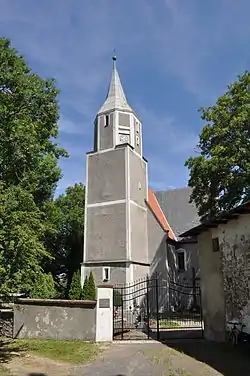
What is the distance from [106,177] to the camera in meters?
28.9

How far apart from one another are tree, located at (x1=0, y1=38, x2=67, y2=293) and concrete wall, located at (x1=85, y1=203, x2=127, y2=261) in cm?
993

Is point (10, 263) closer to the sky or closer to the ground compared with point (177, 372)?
closer to the sky

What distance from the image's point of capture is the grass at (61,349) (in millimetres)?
10852

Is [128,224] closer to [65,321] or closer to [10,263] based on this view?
[65,321]

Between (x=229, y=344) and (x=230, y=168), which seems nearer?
(x=229, y=344)

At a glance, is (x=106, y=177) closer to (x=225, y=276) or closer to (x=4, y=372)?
(x=225, y=276)

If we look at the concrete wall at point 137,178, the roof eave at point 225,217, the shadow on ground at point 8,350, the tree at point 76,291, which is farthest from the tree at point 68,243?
the roof eave at point 225,217

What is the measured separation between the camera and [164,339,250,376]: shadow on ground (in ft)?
30.0

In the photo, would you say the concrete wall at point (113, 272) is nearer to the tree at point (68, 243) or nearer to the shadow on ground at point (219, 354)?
the tree at point (68, 243)

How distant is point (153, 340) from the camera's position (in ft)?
45.5

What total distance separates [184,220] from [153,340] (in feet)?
67.3

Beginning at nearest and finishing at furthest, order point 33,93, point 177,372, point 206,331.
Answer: point 177,372 < point 206,331 < point 33,93

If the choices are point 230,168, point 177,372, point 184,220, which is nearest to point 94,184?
point 184,220

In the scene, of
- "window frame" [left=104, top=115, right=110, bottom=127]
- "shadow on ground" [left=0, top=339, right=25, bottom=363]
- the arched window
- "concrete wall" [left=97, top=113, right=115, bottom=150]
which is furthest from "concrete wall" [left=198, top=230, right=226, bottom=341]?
"window frame" [left=104, top=115, right=110, bottom=127]
